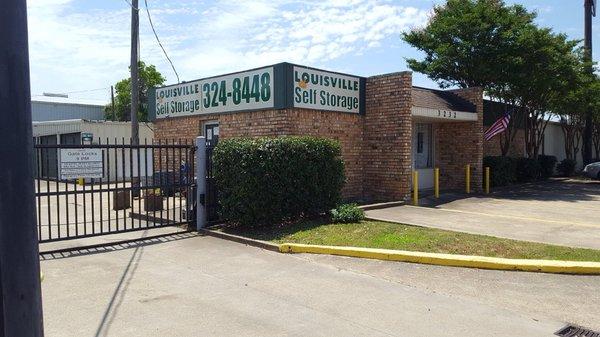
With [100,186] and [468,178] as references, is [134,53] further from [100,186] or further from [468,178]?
[468,178]

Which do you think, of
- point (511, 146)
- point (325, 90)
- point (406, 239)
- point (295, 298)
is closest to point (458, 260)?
point (406, 239)

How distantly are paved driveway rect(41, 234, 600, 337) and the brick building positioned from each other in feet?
17.6

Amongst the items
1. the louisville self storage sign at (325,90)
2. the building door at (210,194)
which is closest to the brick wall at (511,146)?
→ the louisville self storage sign at (325,90)

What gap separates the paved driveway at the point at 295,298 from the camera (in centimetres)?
471

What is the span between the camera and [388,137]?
1350 centimetres

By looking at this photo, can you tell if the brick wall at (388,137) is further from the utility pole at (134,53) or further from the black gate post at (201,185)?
the utility pole at (134,53)

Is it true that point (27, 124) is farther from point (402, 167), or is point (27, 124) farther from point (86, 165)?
point (402, 167)

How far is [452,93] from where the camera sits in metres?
17.7

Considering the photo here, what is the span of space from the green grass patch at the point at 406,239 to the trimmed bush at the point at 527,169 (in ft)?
44.7

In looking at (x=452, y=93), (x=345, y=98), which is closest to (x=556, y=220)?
(x=345, y=98)

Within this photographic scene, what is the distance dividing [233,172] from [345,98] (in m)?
5.06

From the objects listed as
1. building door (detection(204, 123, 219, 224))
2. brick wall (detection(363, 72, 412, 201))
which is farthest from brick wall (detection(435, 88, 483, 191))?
building door (detection(204, 123, 219, 224))

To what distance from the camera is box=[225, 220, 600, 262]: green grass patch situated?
7.25 metres

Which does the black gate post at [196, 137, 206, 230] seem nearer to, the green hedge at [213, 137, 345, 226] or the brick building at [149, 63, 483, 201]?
the green hedge at [213, 137, 345, 226]
